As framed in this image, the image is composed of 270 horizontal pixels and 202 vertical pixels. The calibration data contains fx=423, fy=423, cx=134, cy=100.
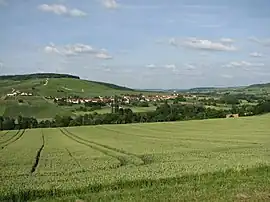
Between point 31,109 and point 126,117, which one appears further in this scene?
point 31,109

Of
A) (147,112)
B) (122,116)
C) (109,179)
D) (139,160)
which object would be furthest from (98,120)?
(109,179)

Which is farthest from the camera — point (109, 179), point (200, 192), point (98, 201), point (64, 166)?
point (64, 166)

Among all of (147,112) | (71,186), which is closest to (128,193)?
(71,186)

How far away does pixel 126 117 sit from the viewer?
118 metres

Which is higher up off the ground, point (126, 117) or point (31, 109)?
point (31, 109)

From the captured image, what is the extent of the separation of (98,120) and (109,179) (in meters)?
96.0

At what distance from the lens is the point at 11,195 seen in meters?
15.2

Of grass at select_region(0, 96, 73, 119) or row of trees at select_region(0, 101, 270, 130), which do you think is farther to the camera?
grass at select_region(0, 96, 73, 119)

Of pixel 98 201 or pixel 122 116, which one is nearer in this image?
pixel 98 201

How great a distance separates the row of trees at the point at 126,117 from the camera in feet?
360

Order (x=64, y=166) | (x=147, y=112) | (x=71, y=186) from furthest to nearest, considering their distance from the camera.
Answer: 1. (x=147, y=112)
2. (x=64, y=166)
3. (x=71, y=186)

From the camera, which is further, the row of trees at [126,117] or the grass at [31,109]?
the grass at [31,109]

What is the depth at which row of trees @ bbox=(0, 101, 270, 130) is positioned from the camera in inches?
4321

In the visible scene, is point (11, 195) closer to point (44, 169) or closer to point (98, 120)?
point (44, 169)
